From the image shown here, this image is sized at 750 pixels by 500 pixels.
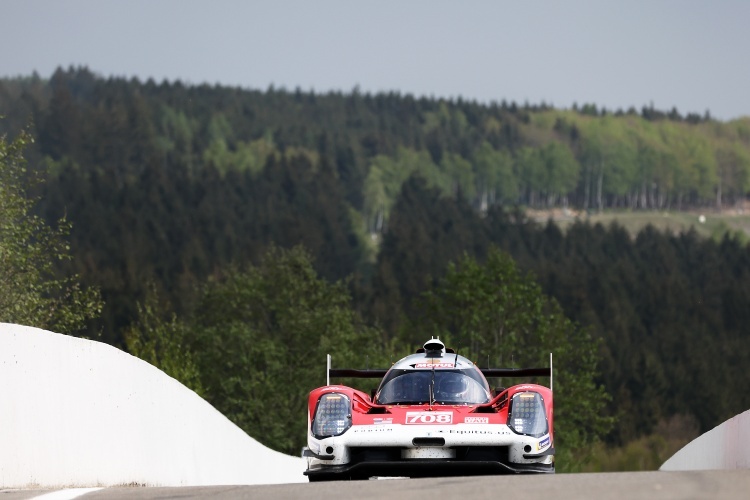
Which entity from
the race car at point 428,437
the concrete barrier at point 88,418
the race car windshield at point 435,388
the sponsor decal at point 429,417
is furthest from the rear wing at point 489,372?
the sponsor decal at point 429,417

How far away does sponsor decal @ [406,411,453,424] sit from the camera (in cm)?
1212

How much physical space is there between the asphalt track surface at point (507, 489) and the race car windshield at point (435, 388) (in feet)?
12.1

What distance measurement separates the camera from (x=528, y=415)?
12102 millimetres

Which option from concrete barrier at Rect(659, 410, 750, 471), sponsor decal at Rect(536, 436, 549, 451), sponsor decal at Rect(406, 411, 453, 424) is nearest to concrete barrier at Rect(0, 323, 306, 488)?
sponsor decal at Rect(406, 411, 453, 424)

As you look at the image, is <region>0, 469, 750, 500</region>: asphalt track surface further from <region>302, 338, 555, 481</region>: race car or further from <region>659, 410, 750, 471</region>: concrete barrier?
<region>659, 410, 750, 471</region>: concrete barrier

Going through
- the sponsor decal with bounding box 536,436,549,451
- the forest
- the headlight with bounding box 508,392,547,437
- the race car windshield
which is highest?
the forest

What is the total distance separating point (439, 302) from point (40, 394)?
63.4 meters

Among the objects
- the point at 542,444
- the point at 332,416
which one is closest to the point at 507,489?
the point at 542,444

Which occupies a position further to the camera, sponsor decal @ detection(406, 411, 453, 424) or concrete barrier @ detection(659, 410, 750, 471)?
concrete barrier @ detection(659, 410, 750, 471)

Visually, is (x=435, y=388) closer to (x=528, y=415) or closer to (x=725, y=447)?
(x=528, y=415)

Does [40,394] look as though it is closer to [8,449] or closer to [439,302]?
[8,449]

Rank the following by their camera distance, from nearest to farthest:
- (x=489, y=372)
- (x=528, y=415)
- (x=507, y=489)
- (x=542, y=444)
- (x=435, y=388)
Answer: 1. (x=507, y=489)
2. (x=542, y=444)
3. (x=528, y=415)
4. (x=435, y=388)
5. (x=489, y=372)

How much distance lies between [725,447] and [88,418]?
731cm

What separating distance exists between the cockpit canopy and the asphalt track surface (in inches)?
144
